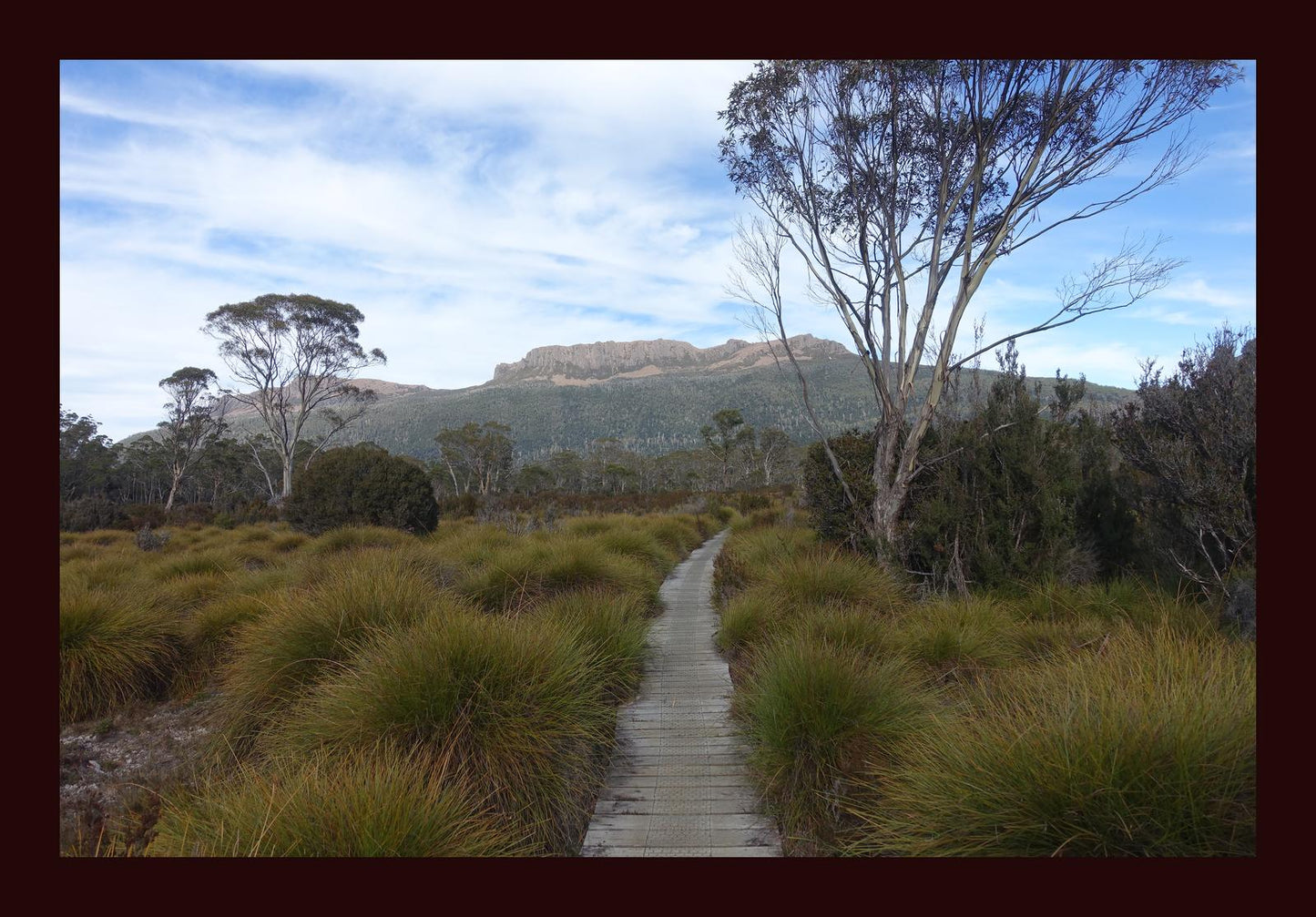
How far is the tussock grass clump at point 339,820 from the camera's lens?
2.79 m

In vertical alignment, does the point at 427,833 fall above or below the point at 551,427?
below

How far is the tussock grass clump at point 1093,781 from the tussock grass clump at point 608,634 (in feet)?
9.50

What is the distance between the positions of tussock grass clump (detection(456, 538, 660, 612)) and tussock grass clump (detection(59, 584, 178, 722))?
314cm

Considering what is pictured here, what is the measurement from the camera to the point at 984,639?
596 centimetres

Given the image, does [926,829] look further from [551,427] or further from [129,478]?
[551,427]

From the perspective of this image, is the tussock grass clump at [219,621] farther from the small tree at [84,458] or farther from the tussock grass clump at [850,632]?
the small tree at [84,458]

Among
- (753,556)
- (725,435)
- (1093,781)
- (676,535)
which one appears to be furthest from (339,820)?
(725,435)


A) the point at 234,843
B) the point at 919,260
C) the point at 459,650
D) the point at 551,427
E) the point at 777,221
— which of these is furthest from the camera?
the point at 551,427

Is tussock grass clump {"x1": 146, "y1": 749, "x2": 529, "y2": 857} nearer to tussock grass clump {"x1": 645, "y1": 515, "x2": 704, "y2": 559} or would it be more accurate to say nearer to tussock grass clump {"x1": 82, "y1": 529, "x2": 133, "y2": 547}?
tussock grass clump {"x1": 645, "y1": 515, "x2": 704, "y2": 559}

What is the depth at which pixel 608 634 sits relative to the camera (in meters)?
6.29

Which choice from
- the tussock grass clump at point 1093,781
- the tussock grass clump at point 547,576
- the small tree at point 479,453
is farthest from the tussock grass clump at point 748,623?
the small tree at point 479,453

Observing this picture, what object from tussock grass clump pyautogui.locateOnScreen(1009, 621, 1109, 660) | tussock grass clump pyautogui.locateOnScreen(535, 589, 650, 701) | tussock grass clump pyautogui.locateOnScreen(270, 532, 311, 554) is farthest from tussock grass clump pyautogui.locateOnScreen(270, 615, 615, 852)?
tussock grass clump pyautogui.locateOnScreen(270, 532, 311, 554)

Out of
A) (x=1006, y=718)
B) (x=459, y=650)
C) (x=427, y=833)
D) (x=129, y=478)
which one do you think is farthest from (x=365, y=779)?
(x=129, y=478)

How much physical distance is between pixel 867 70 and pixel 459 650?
34.0 ft
